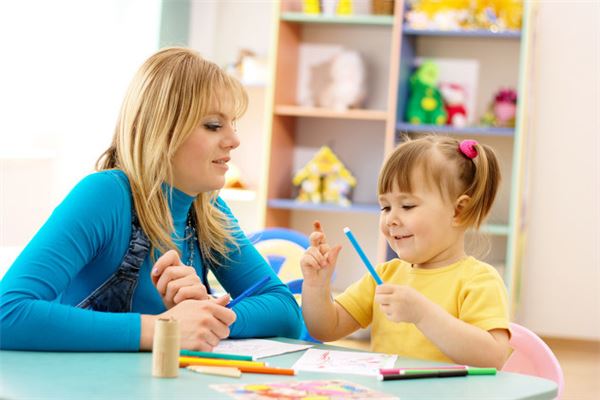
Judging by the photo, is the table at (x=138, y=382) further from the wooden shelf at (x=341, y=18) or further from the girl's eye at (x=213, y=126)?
the wooden shelf at (x=341, y=18)

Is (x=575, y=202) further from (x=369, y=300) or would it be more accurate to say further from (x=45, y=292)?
(x=45, y=292)

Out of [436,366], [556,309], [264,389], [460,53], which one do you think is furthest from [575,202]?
[264,389]

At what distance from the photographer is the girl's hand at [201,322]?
1.25 meters

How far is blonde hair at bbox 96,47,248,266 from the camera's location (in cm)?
145

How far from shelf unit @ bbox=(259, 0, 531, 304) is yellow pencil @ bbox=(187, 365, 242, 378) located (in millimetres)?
3015

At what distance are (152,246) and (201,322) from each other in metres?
0.21

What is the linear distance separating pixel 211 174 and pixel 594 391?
2422 mm

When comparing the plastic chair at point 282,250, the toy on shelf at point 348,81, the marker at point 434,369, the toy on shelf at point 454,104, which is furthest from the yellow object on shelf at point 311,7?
the marker at point 434,369

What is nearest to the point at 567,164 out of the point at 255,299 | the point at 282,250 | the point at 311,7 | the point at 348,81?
the point at 348,81

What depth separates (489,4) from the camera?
13.5 feet

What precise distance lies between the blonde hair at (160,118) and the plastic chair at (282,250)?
79 cm

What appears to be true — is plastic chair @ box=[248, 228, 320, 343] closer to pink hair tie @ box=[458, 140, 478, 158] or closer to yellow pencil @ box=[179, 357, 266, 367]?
pink hair tie @ box=[458, 140, 478, 158]

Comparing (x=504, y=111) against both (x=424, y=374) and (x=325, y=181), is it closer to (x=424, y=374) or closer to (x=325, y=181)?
(x=325, y=181)

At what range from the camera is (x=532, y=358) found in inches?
60.7
